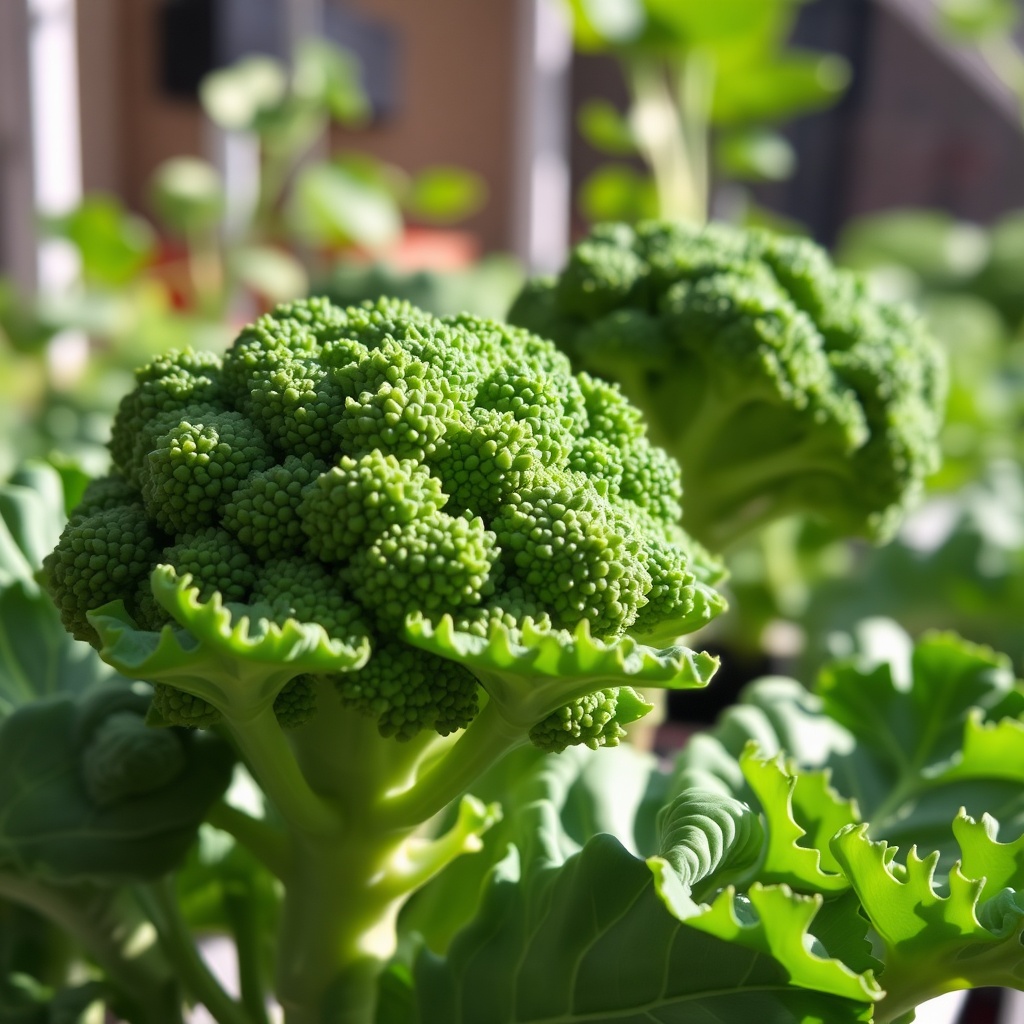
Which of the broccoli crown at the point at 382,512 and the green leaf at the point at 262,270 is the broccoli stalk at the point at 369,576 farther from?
the green leaf at the point at 262,270

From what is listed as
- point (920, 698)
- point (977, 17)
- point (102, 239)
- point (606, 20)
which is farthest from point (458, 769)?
point (977, 17)

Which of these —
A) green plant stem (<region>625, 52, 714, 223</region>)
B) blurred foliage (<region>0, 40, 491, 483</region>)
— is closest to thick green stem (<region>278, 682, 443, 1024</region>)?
blurred foliage (<region>0, 40, 491, 483</region>)

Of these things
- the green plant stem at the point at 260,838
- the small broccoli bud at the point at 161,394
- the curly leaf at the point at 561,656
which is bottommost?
the green plant stem at the point at 260,838

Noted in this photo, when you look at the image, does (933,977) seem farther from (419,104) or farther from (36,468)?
(419,104)

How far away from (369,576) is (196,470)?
0.34 feet

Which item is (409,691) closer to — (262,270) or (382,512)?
(382,512)

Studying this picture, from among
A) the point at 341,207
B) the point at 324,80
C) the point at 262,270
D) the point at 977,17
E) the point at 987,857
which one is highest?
the point at 977,17

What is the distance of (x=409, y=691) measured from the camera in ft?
1.56

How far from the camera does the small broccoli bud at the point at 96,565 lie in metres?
0.49

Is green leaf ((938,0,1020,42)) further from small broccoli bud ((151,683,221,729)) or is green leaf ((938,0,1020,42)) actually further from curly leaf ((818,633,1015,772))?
small broccoli bud ((151,683,221,729))

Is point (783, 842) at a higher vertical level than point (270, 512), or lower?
lower

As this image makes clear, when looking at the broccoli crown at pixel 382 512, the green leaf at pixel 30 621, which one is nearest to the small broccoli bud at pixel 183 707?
the broccoli crown at pixel 382 512

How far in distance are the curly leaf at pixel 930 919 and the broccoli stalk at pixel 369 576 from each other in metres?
0.13

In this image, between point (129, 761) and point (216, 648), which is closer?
point (216, 648)
